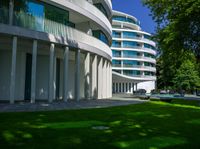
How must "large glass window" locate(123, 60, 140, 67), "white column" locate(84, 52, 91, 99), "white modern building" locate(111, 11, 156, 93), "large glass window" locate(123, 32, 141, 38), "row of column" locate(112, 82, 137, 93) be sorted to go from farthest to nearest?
"large glass window" locate(123, 32, 141, 38), "large glass window" locate(123, 60, 140, 67), "white modern building" locate(111, 11, 156, 93), "row of column" locate(112, 82, 137, 93), "white column" locate(84, 52, 91, 99)

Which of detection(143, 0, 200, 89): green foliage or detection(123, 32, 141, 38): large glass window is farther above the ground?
detection(123, 32, 141, 38): large glass window

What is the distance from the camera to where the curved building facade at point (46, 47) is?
20297 millimetres

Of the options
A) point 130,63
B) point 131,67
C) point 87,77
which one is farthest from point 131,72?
point 87,77

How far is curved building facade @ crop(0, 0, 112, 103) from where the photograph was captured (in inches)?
799

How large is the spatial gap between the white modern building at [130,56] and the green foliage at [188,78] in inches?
403

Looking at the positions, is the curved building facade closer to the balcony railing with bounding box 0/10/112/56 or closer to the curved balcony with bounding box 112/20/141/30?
the balcony railing with bounding box 0/10/112/56

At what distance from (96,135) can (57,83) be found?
794 inches

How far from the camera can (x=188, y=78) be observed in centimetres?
7450

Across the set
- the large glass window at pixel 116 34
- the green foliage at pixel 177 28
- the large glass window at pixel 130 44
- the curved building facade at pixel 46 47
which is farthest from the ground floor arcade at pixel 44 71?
the large glass window at pixel 130 44

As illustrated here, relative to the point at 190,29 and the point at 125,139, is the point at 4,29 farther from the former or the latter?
the point at 190,29

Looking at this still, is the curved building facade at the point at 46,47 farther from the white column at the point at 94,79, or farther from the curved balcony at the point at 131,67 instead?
the curved balcony at the point at 131,67

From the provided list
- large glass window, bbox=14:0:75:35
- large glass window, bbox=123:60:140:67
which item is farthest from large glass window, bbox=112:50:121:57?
large glass window, bbox=14:0:75:35

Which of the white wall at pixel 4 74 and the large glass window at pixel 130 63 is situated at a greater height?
the large glass window at pixel 130 63

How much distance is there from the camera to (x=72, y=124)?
36.9 ft
